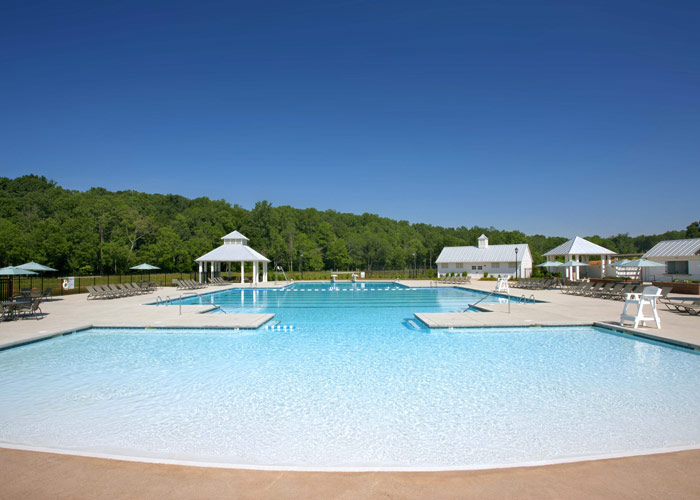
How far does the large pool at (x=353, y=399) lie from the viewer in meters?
4.22

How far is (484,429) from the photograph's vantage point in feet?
15.6

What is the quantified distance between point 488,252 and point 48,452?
4081cm

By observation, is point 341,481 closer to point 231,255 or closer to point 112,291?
point 112,291

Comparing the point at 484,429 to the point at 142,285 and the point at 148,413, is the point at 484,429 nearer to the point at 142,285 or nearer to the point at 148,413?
the point at 148,413

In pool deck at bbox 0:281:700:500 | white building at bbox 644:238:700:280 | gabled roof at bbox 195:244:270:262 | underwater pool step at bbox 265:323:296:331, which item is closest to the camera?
pool deck at bbox 0:281:700:500

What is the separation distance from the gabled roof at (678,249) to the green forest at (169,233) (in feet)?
70.2

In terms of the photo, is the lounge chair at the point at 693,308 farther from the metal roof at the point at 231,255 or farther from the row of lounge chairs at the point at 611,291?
the metal roof at the point at 231,255

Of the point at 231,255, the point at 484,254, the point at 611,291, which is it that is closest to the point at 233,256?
the point at 231,255

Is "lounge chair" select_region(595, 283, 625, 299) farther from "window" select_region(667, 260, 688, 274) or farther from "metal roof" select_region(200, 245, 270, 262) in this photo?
"metal roof" select_region(200, 245, 270, 262)

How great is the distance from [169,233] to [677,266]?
4364 centimetres

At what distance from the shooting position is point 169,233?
4491 centimetres

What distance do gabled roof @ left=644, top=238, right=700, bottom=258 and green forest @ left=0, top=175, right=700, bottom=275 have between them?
21385 mm

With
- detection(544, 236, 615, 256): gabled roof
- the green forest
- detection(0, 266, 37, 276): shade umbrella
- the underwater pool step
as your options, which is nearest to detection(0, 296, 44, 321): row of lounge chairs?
detection(0, 266, 37, 276): shade umbrella

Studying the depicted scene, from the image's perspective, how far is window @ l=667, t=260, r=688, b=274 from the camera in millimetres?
26188
